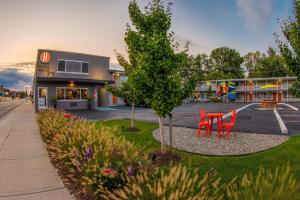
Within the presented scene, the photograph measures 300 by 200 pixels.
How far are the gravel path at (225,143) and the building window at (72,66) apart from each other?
2402 cm

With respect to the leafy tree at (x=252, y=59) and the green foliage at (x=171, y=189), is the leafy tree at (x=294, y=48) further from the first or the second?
the leafy tree at (x=252, y=59)

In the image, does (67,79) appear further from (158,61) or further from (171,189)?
(171,189)

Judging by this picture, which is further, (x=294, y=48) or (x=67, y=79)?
(x=67, y=79)

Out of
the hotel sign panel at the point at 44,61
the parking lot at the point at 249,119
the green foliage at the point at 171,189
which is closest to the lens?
the green foliage at the point at 171,189

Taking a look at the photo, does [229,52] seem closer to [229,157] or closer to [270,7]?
[270,7]

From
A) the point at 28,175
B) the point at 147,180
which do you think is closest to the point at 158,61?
the point at 147,180

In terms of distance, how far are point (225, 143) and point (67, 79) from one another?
80.3 feet

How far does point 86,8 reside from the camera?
20266 millimetres

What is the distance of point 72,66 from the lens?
33562 mm

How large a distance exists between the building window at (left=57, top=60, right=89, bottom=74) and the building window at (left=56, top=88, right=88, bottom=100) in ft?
8.09

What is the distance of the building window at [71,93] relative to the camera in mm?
32328

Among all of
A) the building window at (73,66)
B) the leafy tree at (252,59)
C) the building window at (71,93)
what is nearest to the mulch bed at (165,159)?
the building window at (71,93)

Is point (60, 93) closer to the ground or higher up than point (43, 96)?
higher up

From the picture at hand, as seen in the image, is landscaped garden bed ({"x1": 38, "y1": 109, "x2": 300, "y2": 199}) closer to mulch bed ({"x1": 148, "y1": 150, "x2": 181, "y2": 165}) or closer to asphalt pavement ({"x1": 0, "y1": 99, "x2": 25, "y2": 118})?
mulch bed ({"x1": 148, "y1": 150, "x2": 181, "y2": 165})
